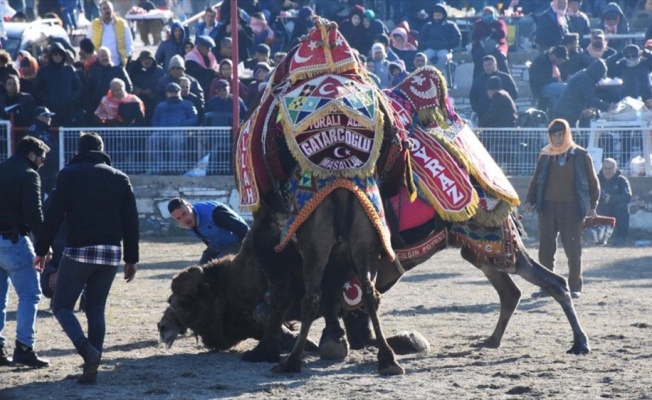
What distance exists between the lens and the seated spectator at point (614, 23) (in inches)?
966

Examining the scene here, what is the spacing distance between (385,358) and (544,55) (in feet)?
42.4

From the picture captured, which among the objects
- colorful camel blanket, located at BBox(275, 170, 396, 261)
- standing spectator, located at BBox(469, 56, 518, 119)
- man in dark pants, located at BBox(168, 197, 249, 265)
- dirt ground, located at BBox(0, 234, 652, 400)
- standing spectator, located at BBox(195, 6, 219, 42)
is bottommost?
dirt ground, located at BBox(0, 234, 652, 400)

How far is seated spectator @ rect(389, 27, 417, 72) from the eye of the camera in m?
23.0

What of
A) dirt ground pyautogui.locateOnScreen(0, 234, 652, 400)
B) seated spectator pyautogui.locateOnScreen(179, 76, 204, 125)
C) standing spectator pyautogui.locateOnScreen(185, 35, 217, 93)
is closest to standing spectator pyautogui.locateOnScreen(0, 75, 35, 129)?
seated spectator pyautogui.locateOnScreen(179, 76, 204, 125)

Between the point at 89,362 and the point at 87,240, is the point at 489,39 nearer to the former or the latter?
the point at 87,240

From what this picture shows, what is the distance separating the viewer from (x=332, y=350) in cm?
1017

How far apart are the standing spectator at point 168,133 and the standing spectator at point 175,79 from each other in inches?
22.5

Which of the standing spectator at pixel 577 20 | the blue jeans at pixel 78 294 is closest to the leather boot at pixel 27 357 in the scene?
the blue jeans at pixel 78 294

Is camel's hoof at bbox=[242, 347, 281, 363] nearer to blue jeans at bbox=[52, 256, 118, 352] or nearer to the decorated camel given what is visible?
the decorated camel

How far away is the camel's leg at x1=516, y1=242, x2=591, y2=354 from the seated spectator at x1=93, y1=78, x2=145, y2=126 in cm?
953

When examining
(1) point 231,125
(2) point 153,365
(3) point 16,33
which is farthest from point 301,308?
(3) point 16,33

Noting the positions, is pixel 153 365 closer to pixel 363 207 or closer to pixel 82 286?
pixel 82 286

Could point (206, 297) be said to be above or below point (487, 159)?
below

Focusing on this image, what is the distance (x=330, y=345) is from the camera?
10.2 m
